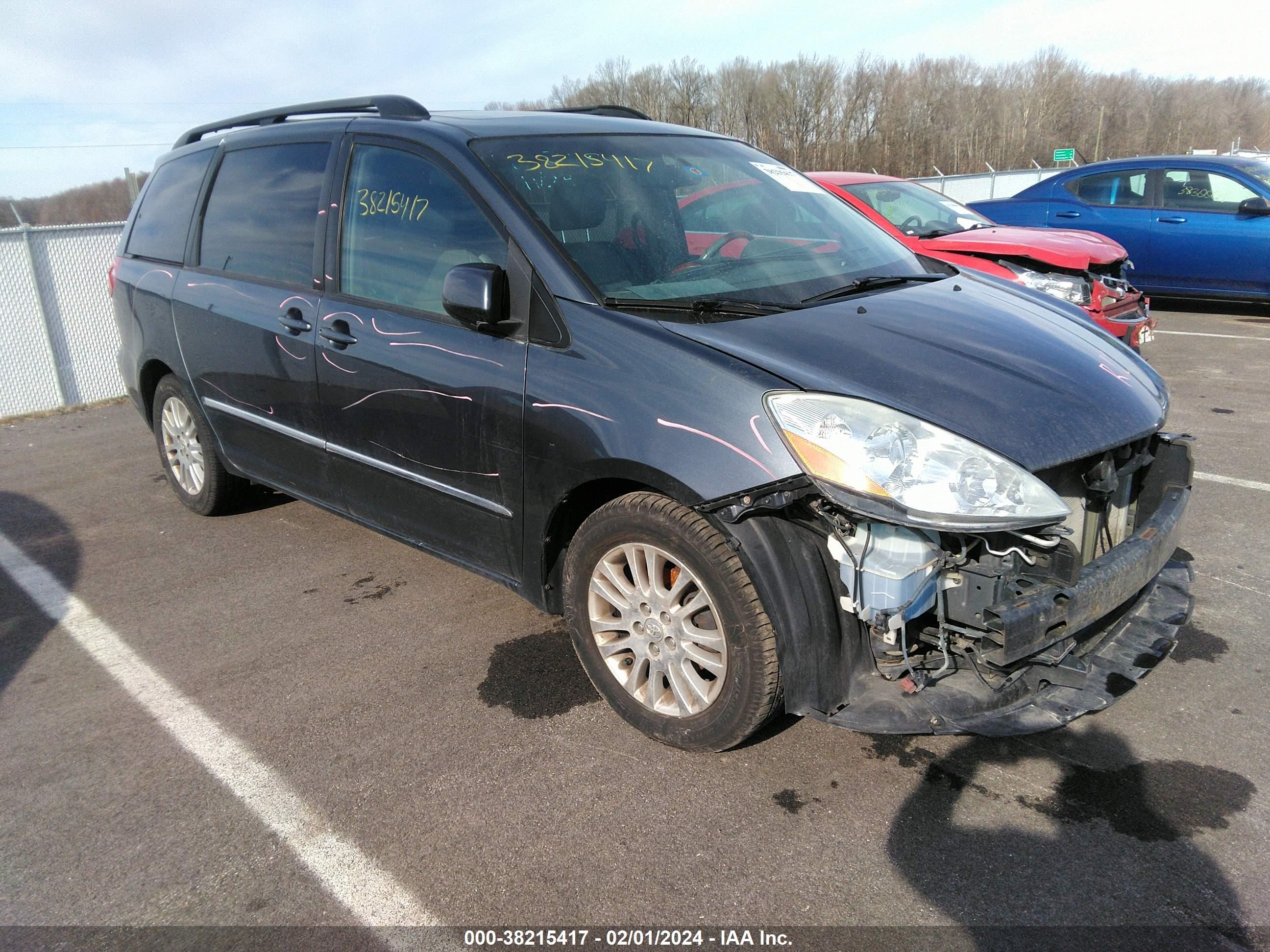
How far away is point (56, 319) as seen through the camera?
28.3 feet

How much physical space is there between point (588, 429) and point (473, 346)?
60 centimetres

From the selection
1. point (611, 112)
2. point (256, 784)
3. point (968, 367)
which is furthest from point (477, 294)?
point (611, 112)

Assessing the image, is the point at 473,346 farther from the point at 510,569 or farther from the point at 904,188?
the point at 904,188

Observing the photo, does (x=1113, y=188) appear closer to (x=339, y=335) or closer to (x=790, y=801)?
(x=339, y=335)

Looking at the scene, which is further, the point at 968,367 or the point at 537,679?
the point at 537,679

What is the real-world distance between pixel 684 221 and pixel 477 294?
88 centimetres

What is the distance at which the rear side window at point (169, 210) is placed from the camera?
4723 mm

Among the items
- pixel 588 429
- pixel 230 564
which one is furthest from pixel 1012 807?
pixel 230 564

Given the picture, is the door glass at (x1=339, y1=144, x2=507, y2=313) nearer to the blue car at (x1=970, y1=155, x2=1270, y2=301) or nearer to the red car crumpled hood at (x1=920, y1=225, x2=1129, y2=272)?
the red car crumpled hood at (x1=920, y1=225, x2=1129, y2=272)

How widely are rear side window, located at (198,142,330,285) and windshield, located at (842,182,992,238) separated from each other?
5.29 metres

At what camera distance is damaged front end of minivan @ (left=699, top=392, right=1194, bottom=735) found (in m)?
2.40

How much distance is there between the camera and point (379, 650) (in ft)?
12.1

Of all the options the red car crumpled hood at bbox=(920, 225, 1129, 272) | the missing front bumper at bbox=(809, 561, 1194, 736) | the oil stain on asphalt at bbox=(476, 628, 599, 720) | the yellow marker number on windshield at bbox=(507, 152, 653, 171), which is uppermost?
the yellow marker number on windshield at bbox=(507, 152, 653, 171)

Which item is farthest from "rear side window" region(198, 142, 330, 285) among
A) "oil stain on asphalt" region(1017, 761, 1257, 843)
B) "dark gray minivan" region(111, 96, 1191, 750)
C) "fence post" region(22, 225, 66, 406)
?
"fence post" region(22, 225, 66, 406)
